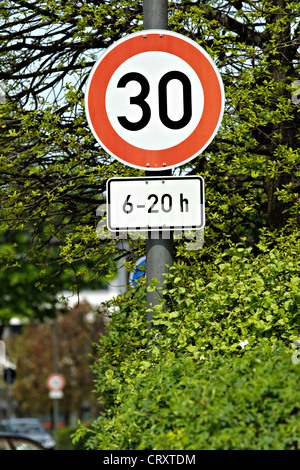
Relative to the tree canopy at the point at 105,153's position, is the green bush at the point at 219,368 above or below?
below

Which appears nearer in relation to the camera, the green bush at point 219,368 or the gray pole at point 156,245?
the green bush at point 219,368

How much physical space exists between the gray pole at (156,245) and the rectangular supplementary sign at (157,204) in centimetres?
13

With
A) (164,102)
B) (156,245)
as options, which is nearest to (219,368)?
(156,245)

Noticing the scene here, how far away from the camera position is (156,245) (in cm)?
420

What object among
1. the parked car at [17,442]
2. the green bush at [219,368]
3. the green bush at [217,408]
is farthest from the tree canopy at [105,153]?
the parked car at [17,442]

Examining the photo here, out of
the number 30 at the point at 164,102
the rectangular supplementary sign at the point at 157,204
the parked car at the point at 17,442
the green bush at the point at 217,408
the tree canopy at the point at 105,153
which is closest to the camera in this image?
the green bush at the point at 217,408

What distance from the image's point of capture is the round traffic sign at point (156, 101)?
4.20 metres

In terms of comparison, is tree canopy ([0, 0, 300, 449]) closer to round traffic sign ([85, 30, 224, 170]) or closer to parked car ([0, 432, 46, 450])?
round traffic sign ([85, 30, 224, 170])

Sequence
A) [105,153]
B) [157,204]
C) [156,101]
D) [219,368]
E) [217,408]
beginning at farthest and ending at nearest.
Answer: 1. [105,153]
2. [156,101]
3. [157,204]
4. [219,368]
5. [217,408]

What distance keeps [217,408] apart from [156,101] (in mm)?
1709

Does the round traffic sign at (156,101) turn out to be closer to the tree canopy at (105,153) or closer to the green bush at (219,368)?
the green bush at (219,368)

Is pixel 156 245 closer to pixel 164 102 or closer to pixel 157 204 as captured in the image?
pixel 157 204
